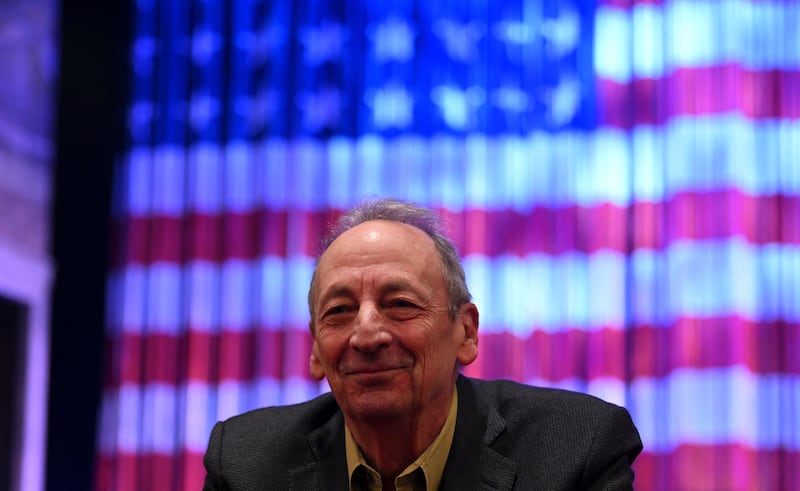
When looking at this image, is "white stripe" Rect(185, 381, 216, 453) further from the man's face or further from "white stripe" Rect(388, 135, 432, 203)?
the man's face

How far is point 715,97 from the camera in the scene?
4312mm

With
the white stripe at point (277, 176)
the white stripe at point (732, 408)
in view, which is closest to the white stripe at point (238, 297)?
the white stripe at point (277, 176)

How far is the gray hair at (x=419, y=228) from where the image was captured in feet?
6.10

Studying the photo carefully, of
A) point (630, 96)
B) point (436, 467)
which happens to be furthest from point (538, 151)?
point (436, 467)

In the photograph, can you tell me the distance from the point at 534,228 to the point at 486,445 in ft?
8.68

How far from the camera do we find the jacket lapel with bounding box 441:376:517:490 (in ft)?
5.85

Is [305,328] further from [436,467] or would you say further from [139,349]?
[436,467]

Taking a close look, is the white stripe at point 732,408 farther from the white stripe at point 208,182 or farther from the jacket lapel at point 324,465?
the jacket lapel at point 324,465

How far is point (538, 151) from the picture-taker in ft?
14.5

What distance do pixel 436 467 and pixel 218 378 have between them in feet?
9.58

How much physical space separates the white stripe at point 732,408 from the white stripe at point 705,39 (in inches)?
50.0

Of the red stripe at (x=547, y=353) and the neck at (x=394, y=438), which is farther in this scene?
the red stripe at (x=547, y=353)

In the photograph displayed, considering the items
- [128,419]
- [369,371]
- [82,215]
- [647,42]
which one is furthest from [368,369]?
[82,215]

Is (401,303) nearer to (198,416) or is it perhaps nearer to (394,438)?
(394,438)
